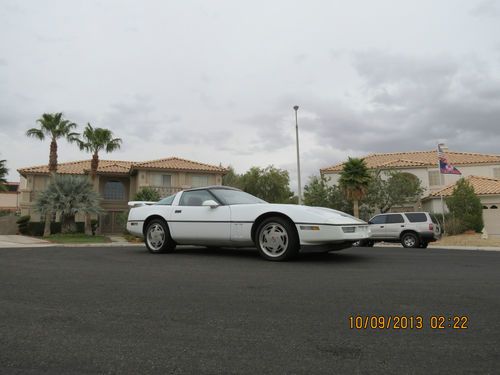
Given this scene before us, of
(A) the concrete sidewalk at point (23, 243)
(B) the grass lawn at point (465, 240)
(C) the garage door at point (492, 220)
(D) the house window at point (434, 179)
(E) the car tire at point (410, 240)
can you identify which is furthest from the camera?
(D) the house window at point (434, 179)

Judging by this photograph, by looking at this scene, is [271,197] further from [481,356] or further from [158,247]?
[481,356]

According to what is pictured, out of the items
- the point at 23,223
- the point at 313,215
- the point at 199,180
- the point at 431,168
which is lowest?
the point at 313,215

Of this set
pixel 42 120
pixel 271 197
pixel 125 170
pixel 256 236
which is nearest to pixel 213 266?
pixel 256 236

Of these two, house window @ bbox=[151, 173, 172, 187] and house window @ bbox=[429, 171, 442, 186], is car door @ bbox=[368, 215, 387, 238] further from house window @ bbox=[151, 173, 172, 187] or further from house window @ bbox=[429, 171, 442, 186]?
house window @ bbox=[429, 171, 442, 186]

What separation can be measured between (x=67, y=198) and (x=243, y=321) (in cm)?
2341

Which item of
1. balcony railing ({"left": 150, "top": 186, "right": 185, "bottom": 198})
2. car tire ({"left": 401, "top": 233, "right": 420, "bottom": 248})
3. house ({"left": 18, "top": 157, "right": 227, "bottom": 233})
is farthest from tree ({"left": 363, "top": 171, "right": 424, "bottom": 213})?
balcony railing ({"left": 150, "top": 186, "right": 185, "bottom": 198})

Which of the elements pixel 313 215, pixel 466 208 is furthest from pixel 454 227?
pixel 313 215

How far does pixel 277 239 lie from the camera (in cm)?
595

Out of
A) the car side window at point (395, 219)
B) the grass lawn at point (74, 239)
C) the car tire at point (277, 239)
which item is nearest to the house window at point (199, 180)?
the grass lawn at point (74, 239)

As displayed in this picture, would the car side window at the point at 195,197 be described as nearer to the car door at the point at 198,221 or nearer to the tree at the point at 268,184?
the car door at the point at 198,221

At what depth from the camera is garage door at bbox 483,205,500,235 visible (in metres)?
23.9

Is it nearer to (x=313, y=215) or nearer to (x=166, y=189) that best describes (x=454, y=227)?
(x=313, y=215)

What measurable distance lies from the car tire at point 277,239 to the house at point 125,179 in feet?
81.0

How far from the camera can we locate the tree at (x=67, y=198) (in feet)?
76.0
